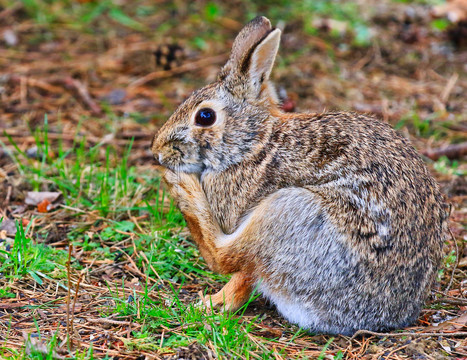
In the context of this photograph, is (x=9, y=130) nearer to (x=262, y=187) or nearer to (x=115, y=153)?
(x=115, y=153)

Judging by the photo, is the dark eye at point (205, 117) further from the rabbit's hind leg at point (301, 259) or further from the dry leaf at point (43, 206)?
the dry leaf at point (43, 206)

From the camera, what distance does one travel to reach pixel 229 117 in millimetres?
3898

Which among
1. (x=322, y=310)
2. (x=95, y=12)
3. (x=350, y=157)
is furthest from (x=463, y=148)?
(x=95, y=12)

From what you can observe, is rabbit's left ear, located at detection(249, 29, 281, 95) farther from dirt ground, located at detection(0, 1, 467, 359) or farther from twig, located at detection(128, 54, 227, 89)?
twig, located at detection(128, 54, 227, 89)

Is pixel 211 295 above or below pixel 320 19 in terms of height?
below

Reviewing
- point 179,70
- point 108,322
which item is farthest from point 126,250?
point 179,70

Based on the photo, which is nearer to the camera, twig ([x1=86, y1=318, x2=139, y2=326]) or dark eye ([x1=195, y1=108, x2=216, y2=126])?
twig ([x1=86, y1=318, x2=139, y2=326])

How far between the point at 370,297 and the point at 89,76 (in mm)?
4567

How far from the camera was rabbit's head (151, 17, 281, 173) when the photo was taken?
3.81 meters

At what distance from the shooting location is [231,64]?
4.05 metres

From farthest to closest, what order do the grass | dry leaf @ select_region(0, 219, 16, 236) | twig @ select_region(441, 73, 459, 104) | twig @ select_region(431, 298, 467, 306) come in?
twig @ select_region(441, 73, 459, 104) < dry leaf @ select_region(0, 219, 16, 236) < twig @ select_region(431, 298, 467, 306) < the grass

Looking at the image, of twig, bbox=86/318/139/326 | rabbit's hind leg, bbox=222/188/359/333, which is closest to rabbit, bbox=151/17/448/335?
rabbit's hind leg, bbox=222/188/359/333

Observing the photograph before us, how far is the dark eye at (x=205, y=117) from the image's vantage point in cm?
386

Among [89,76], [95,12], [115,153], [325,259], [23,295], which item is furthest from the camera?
[95,12]
